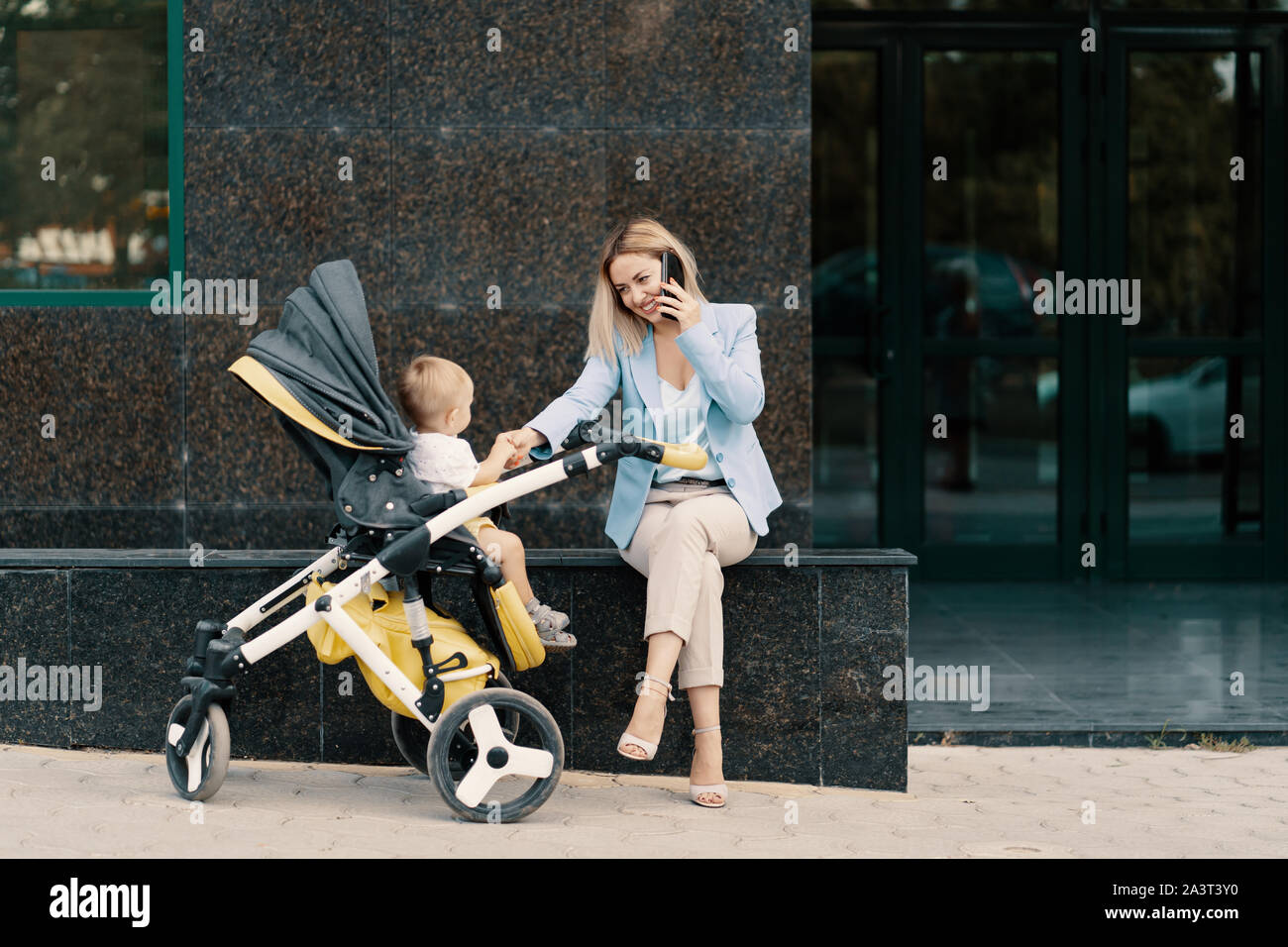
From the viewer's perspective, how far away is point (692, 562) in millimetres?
4539

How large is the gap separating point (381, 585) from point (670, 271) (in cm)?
122

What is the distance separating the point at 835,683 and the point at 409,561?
4.84ft

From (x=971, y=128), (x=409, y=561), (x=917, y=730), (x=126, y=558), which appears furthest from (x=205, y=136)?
(x=971, y=128)

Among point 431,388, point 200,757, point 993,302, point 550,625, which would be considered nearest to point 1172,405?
point 993,302

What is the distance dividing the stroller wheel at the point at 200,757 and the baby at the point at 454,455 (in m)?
0.88

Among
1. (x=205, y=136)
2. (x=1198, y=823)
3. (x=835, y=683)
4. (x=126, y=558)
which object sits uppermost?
(x=205, y=136)

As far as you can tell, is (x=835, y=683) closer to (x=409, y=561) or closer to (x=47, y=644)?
(x=409, y=561)

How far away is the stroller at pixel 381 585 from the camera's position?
14.2 feet

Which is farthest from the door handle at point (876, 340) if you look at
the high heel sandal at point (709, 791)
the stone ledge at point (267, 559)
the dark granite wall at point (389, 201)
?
the high heel sandal at point (709, 791)

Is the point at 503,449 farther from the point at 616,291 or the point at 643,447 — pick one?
the point at 616,291

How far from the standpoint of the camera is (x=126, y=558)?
5.12 meters

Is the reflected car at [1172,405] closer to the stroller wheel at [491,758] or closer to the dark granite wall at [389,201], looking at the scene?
the dark granite wall at [389,201]

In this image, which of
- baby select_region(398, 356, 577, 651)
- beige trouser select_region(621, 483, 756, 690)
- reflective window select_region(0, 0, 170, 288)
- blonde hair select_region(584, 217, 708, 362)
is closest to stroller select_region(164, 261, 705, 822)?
baby select_region(398, 356, 577, 651)

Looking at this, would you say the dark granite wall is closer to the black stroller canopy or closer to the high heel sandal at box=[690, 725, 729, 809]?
the black stroller canopy
